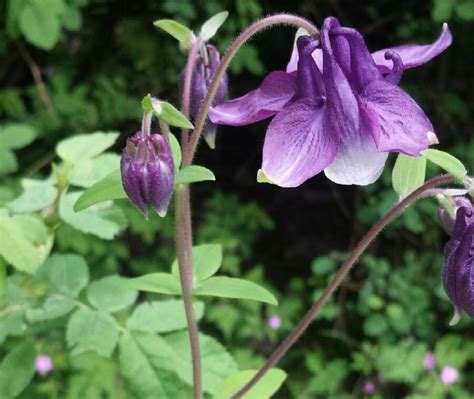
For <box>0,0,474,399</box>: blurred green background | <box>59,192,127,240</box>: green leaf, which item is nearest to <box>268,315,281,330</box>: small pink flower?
<box>0,0,474,399</box>: blurred green background

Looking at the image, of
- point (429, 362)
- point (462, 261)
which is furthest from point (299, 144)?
point (429, 362)

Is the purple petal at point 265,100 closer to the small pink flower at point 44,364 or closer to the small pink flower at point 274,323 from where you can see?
the small pink flower at point 44,364

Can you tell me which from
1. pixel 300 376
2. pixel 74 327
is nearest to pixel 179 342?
pixel 74 327

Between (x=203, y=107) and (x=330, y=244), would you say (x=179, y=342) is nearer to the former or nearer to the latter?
(x=203, y=107)

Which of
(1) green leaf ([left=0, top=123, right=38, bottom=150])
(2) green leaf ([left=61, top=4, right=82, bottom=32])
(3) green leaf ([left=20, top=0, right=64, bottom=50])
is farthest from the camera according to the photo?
(2) green leaf ([left=61, top=4, right=82, bottom=32])

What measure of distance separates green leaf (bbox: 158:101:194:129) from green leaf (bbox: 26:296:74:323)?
486 millimetres

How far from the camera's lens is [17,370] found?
1.21 m

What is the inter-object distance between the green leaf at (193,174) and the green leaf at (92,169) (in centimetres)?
37

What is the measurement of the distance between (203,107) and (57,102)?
1.88 m

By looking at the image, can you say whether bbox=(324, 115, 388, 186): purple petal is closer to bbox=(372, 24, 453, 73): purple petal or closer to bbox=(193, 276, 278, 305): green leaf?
bbox=(372, 24, 453, 73): purple petal

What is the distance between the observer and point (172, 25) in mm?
1085

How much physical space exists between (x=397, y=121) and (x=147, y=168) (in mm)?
306

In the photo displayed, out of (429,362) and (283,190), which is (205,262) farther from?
(283,190)

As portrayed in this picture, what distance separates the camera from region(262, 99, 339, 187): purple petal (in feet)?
2.70
